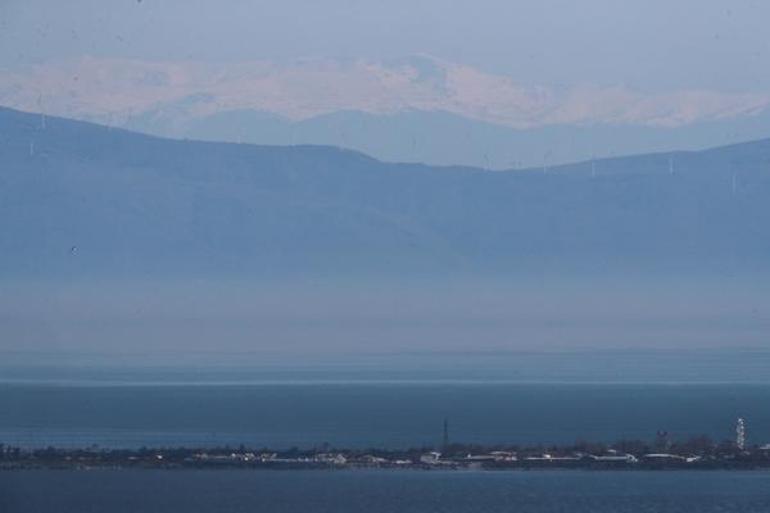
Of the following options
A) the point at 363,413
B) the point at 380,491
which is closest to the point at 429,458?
the point at 380,491

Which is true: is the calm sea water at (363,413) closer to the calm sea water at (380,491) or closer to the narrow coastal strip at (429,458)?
the narrow coastal strip at (429,458)

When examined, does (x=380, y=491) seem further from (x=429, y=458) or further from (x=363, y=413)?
(x=363, y=413)

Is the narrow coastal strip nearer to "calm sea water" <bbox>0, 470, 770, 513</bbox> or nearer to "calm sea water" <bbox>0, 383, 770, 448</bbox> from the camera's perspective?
"calm sea water" <bbox>0, 470, 770, 513</bbox>

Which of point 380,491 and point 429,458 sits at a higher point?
point 429,458

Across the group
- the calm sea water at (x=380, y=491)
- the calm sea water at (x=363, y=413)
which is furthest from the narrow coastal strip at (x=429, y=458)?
the calm sea water at (x=363, y=413)

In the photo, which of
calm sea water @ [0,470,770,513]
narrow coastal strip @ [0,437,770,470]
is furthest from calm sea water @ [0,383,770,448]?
calm sea water @ [0,470,770,513]

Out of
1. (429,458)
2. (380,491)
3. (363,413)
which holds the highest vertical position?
(363,413)

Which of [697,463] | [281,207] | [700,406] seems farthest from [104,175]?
[697,463]
